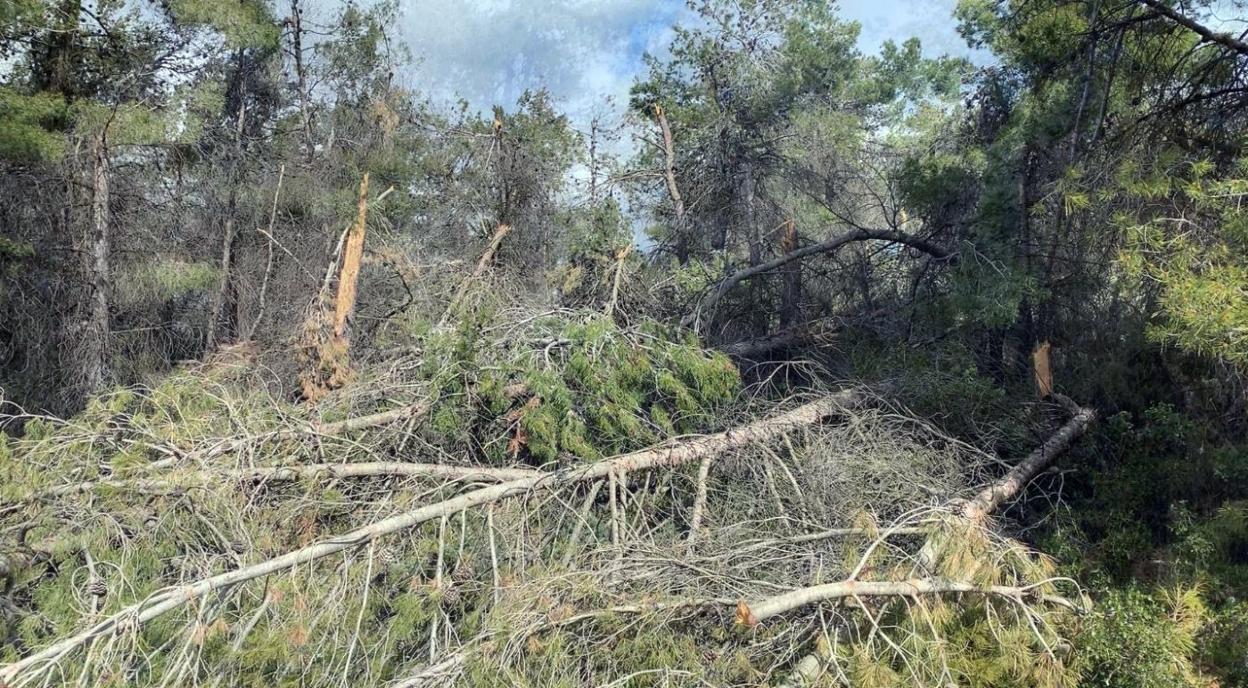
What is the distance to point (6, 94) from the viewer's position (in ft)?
25.8

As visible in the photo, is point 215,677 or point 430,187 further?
point 430,187

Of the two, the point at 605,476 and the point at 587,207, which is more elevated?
the point at 587,207

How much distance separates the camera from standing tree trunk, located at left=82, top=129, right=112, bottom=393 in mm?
8469

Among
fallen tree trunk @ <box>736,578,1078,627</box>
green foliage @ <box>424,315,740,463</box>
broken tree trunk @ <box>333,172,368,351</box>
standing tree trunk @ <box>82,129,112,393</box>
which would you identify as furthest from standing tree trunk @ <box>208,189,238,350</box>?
fallen tree trunk @ <box>736,578,1078,627</box>

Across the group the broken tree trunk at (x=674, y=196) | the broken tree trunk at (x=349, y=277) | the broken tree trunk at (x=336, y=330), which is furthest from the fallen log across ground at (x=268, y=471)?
the broken tree trunk at (x=674, y=196)

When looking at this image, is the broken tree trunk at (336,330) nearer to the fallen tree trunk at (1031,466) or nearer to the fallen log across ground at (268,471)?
the fallen log across ground at (268,471)

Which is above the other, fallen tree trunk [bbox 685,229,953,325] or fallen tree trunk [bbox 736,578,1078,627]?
fallen tree trunk [bbox 685,229,953,325]

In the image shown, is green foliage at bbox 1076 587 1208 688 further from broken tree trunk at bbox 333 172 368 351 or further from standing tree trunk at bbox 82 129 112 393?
standing tree trunk at bbox 82 129 112 393

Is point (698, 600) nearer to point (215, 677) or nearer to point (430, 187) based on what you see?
point (215, 677)

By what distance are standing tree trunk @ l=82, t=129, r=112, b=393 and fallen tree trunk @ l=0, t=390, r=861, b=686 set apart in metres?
5.72

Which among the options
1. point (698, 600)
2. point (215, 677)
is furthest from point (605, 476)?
point (215, 677)

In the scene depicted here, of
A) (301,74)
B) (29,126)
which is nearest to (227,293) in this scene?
(29,126)

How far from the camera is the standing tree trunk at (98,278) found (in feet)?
27.8

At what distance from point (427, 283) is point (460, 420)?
3054 millimetres
